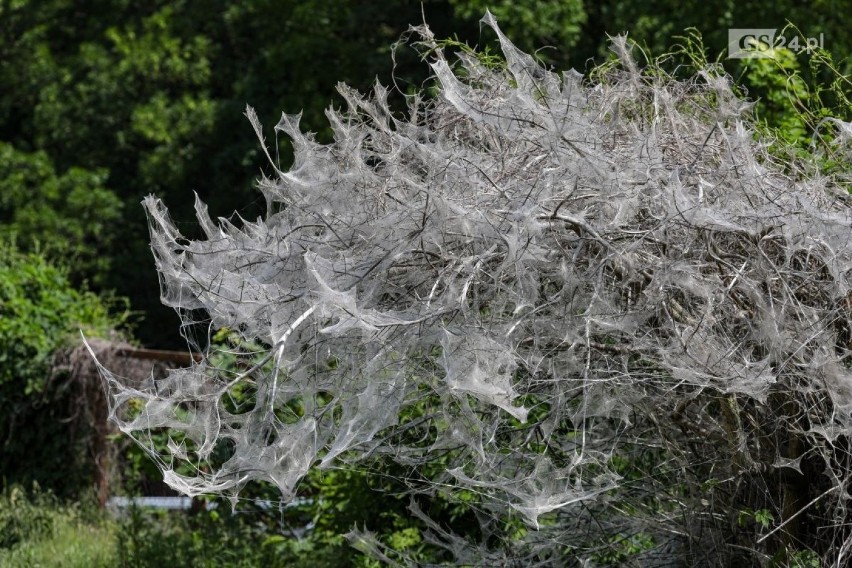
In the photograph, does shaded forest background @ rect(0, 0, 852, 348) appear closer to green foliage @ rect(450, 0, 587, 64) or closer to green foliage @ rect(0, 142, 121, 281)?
green foliage @ rect(0, 142, 121, 281)

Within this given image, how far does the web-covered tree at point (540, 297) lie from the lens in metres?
4.03

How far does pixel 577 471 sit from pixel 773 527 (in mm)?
784

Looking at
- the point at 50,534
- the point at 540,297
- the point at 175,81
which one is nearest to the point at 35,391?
the point at 50,534

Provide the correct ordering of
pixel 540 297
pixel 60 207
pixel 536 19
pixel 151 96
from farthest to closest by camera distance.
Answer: pixel 151 96 → pixel 60 207 → pixel 536 19 → pixel 540 297

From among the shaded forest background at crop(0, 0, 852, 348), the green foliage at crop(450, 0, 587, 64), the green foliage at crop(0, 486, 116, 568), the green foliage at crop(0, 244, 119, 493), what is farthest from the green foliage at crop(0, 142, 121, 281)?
the green foliage at crop(0, 486, 116, 568)

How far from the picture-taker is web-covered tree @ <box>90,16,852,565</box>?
159 inches

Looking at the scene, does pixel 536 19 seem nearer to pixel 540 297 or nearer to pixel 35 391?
pixel 35 391

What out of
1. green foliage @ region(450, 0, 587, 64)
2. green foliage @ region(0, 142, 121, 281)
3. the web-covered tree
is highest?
the web-covered tree

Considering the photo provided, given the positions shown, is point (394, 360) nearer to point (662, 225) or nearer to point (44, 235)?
point (662, 225)

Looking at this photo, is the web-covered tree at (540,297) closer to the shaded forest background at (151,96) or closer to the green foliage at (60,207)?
the shaded forest background at (151,96)

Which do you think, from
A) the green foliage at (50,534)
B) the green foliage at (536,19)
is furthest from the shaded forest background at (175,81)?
the green foliage at (50,534)

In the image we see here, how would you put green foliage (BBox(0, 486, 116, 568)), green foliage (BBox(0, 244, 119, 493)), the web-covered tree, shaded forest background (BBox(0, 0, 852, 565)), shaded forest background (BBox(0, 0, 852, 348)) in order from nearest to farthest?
1. the web-covered tree
2. green foliage (BBox(0, 486, 116, 568))
3. green foliage (BBox(0, 244, 119, 493))
4. shaded forest background (BBox(0, 0, 852, 565))
5. shaded forest background (BBox(0, 0, 852, 348))

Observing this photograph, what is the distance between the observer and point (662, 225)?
4.11 metres

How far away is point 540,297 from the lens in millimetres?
4301
